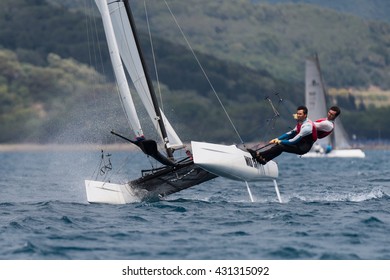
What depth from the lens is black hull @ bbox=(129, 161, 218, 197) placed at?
21.4m

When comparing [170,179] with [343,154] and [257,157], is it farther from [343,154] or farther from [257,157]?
[343,154]

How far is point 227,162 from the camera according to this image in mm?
20406

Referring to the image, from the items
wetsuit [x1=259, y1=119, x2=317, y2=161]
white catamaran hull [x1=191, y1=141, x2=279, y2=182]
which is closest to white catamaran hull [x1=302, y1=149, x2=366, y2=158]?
white catamaran hull [x1=191, y1=141, x2=279, y2=182]

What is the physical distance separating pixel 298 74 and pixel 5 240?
581 feet

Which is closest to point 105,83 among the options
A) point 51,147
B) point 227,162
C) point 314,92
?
point 51,147

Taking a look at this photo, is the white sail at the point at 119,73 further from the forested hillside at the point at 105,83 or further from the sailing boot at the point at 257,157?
the forested hillside at the point at 105,83

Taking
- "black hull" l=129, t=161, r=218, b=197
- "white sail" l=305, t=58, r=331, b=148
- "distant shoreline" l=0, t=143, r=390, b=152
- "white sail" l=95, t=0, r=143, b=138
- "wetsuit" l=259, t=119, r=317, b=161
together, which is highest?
"distant shoreline" l=0, t=143, r=390, b=152

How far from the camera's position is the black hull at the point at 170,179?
2141 centimetres

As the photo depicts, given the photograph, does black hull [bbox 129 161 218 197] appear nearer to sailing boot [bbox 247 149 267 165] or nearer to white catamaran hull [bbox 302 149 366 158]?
sailing boot [bbox 247 149 267 165]

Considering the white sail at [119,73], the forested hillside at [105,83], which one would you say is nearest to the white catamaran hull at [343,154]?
the forested hillside at [105,83]

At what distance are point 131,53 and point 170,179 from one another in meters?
2.96

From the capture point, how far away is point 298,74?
19150 centimetres

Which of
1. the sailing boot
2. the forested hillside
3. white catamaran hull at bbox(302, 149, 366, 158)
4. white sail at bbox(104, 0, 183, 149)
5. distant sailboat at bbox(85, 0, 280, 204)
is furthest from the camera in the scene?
the forested hillside

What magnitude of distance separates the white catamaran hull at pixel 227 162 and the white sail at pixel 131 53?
1.94 meters
